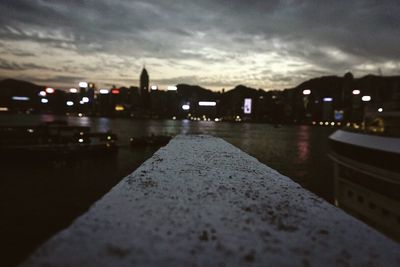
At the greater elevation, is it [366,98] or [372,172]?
[366,98]

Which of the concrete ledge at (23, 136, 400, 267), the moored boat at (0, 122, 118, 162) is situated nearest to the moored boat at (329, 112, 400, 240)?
the concrete ledge at (23, 136, 400, 267)

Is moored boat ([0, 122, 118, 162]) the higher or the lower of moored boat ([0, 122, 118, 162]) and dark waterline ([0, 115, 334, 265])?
Answer: the higher

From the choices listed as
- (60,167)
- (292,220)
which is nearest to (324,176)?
(60,167)

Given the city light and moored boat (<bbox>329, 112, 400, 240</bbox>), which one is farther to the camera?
the city light

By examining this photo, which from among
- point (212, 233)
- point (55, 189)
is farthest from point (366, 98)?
point (212, 233)

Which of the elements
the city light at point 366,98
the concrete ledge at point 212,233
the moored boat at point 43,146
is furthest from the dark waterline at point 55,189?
the city light at point 366,98

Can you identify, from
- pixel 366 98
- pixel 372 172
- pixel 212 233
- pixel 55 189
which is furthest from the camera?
pixel 366 98

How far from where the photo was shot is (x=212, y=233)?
5.30 meters

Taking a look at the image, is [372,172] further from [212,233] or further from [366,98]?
[366,98]

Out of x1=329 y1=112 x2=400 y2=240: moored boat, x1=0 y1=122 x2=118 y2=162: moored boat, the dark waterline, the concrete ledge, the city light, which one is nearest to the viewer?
the concrete ledge

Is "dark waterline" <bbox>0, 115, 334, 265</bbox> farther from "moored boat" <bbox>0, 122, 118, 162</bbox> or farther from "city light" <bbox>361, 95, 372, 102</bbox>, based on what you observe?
"city light" <bbox>361, 95, 372, 102</bbox>

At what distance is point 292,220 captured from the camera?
6133mm

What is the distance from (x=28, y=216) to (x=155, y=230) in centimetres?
Result: 2129

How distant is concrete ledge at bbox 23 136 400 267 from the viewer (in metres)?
4.40
